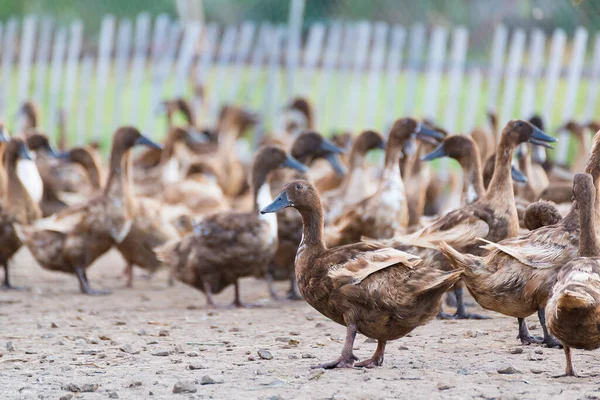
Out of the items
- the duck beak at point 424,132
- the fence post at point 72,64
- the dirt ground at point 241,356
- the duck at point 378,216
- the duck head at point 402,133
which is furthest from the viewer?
A: the fence post at point 72,64

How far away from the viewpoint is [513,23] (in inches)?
1061

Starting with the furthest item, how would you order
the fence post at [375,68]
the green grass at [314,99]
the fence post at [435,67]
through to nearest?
the green grass at [314,99], the fence post at [375,68], the fence post at [435,67]

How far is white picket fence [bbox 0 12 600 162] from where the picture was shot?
18234 millimetres

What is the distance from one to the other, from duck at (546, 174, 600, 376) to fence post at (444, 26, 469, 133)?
12.1 meters

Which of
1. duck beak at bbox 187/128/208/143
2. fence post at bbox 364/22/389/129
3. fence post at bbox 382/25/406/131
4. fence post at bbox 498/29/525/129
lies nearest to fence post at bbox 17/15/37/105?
duck beak at bbox 187/128/208/143

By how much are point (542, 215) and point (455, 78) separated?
11113 millimetres

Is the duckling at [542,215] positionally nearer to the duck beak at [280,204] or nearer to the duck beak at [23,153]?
the duck beak at [280,204]

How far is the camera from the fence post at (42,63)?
21737mm

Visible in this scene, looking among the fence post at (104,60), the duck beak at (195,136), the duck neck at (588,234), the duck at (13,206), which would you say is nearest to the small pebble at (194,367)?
the duck neck at (588,234)

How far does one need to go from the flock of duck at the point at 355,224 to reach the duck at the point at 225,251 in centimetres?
1

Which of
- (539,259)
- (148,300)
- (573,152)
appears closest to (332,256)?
(539,259)

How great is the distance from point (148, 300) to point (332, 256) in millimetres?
4250

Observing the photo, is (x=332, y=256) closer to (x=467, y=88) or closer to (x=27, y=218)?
(x=27, y=218)

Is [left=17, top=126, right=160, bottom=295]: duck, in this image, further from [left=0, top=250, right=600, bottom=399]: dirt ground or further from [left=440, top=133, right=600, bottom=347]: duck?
[left=440, top=133, right=600, bottom=347]: duck
